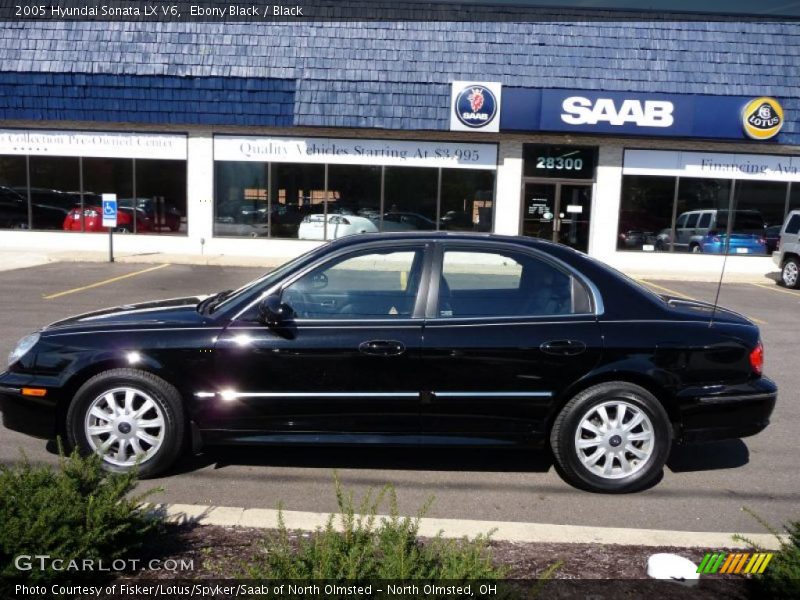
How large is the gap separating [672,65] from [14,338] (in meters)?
16.3

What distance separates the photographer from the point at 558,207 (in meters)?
20.0

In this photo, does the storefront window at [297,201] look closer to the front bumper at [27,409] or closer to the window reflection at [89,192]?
the window reflection at [89,192]

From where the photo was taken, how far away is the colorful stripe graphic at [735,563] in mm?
3399

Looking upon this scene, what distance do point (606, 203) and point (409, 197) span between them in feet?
17.0

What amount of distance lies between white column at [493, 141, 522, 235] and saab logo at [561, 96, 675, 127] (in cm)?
170

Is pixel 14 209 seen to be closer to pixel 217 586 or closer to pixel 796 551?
pixel 217 586

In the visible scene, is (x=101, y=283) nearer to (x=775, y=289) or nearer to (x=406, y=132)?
(x=406, y=132)

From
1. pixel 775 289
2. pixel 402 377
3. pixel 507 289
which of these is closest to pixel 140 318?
pixel 402 377

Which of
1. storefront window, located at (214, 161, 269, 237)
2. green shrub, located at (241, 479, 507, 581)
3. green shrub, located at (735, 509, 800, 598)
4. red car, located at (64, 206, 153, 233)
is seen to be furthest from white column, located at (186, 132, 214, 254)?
green shrub, located at (735, 509, 800, 598)

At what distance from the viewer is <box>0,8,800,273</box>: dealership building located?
735 inches

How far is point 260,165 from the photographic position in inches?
786

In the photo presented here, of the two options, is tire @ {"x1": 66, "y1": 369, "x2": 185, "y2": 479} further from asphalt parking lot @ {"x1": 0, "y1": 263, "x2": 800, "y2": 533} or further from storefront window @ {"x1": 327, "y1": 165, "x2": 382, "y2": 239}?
storefront window @ {"x1": 327, "y1": 165, "x2": 382, "y2": 239}

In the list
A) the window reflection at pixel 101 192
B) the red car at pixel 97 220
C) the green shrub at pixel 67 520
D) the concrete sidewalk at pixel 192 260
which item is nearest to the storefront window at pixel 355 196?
the concrete sidewalk at pixel 192 260

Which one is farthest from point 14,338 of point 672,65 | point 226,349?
point 672,65
